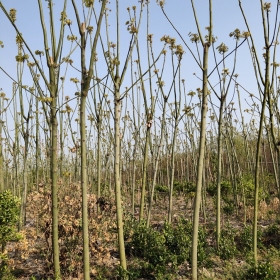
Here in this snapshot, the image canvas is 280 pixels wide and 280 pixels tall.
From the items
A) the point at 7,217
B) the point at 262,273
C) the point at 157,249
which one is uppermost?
the point at 7,217

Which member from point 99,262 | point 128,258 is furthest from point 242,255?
point 99,262

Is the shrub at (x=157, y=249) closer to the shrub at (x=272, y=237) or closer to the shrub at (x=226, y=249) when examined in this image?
the shrub at (x=226, y=249)

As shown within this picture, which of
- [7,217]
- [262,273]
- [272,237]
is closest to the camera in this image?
[7,217]

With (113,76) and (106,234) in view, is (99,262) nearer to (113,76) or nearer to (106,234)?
(106,234)

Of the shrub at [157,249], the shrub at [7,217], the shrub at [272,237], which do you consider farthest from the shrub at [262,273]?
the shrub at [7,217]

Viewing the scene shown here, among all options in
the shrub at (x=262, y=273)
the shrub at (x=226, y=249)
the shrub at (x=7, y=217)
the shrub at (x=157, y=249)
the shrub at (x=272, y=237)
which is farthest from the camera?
the shrub at (x=272, y=237)

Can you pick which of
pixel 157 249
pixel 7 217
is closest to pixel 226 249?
pixel 157 249

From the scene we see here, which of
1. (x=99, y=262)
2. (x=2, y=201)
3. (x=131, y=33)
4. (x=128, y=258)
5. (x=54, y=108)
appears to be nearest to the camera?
(x=54, y=108)

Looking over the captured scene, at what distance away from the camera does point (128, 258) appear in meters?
5.01

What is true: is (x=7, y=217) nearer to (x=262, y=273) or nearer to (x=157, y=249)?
(x=157, y=249)

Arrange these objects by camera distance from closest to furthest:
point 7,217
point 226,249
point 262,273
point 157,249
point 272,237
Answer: point 7,217, point 262,273, point 157,249, point 226,249, point 272,237

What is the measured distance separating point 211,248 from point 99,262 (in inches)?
72.6

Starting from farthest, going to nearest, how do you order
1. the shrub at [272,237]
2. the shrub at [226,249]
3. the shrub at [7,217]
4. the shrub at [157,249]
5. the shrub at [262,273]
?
the shrub at [272,237], the shrub at [226,249], the shrub at [157,249], the shrub at [262,273], the shrub at [7,217]

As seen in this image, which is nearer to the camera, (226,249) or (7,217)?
(7,217)
